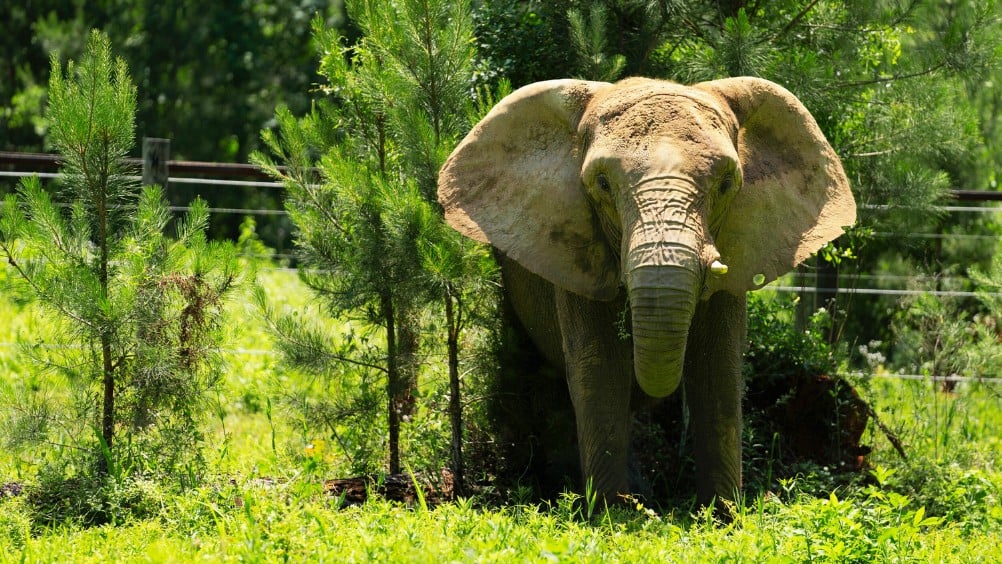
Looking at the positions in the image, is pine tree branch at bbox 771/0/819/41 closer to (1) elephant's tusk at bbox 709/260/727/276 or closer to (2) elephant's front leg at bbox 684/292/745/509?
(2) elephant's front leg at bbox 684/292/745/509

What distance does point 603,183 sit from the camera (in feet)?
19.8

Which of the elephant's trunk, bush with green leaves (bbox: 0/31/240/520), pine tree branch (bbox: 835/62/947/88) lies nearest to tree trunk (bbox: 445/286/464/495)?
bush with green leaves (bbox: 0/31/240/520)

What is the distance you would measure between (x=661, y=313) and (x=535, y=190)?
52.4 inches

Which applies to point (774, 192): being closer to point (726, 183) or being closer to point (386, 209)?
point (726, 183)

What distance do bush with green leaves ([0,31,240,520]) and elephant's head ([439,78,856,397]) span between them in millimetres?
1547

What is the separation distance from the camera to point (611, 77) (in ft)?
25.5

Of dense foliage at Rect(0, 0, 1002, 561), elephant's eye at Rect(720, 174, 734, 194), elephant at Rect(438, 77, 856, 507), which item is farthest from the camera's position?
elephant at Rect(438, 77, 856, 507)

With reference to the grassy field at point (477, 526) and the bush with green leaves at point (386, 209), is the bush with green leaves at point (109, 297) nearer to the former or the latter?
the grassy field at point (477, 526)

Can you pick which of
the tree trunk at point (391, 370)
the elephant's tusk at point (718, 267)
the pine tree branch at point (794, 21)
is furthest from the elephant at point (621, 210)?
the pine tree branch at point (794, 21)

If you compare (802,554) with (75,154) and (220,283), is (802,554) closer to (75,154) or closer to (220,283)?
(220,283)

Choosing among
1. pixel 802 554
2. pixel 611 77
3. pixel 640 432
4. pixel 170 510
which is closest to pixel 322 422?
pixel 170 510

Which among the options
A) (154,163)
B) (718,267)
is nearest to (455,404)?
(718,267)

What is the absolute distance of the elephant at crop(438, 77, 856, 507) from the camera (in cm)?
603

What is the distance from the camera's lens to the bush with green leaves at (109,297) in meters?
6.52
